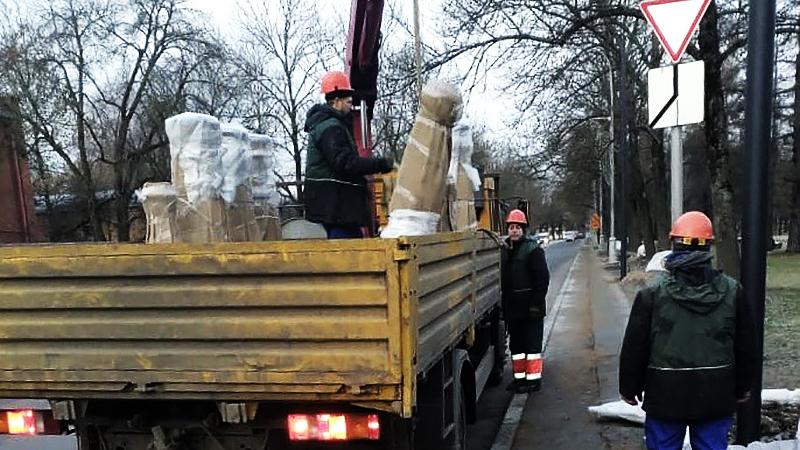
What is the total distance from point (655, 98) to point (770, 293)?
12681 millimetres

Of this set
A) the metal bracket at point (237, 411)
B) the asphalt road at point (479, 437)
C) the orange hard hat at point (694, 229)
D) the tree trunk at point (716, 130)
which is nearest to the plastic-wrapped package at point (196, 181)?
the metal bracket at point (237, 411)

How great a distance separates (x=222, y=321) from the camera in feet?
10.8

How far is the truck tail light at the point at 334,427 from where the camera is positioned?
11.5 ft

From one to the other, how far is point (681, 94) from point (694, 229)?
5.23 ft

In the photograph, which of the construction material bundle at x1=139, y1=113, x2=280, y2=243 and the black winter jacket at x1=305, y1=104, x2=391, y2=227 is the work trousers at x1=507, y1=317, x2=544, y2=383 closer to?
the black winter jacket at x1=305, y1=104, x2=391, y2=227

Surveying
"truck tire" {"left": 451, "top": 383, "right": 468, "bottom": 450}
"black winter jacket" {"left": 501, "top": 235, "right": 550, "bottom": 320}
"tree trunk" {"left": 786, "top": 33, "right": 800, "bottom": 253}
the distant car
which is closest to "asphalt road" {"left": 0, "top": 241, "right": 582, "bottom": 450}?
"black winter jacket" {"left": 501, "top": 235, "right": 550, "bottom": 320}

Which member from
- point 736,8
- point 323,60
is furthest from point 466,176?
point 323,60

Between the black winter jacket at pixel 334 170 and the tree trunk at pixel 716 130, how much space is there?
19.6ft

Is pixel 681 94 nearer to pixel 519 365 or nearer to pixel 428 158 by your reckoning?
pixel 428 158

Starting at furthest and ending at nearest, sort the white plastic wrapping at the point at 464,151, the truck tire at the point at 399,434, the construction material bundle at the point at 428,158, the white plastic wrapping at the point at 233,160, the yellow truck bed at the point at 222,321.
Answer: the white plastic wrapping at the point at 464,151 < the construction material bundle at the point at 428,158 < the white plastic wrapping at the point at 233,160 < the truck tire at the point at 399,434 < the yellow truck bed at the point at 222,321

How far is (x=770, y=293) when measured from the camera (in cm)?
1599

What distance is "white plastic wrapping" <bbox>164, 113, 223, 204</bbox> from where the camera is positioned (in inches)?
179

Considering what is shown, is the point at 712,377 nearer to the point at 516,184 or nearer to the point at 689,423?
the point at 689,423

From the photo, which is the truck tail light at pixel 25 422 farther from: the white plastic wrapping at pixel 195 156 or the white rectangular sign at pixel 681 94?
the white rectangular sign at pixel 681 94
